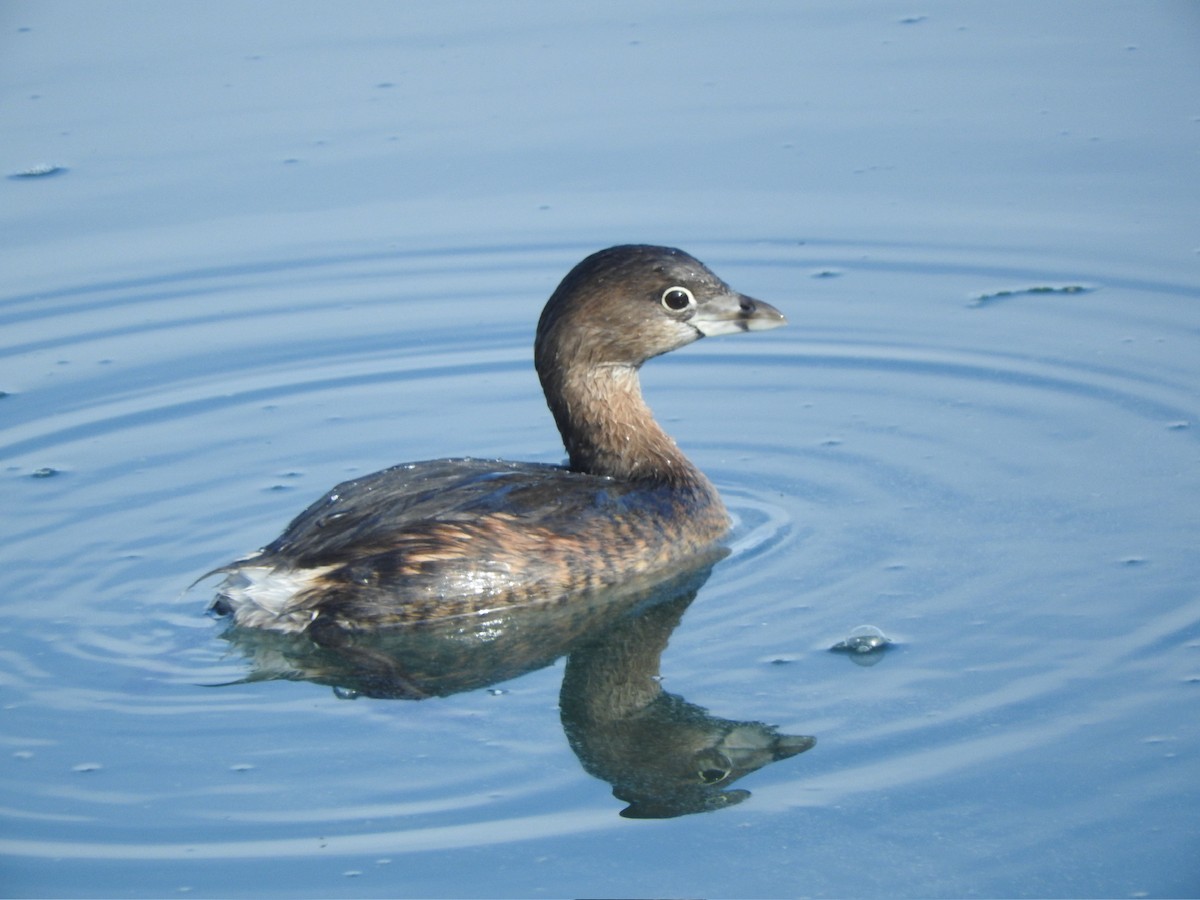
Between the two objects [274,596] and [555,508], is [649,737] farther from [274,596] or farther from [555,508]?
[274,596]

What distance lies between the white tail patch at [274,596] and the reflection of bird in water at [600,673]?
5 centimetres

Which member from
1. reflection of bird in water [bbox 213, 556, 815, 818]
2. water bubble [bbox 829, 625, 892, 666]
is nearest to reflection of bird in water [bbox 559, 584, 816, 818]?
reflection of bird in water [bbox 213, 556, 815, 818]

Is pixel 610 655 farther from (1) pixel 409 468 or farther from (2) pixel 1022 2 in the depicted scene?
(2) pixel 1022 2

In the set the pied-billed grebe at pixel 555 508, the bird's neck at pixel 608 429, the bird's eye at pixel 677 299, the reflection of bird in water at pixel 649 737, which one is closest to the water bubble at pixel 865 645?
the reflection of bird in water at pixel 649 737

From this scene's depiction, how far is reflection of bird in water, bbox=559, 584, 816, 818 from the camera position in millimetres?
6285

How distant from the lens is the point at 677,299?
8430 mm

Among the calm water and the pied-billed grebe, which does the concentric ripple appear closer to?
the calm water

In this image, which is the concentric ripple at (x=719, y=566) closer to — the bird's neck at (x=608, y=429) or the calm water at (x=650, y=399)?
the calm water at (x=650, y=399)

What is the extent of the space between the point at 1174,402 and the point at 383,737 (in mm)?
4311

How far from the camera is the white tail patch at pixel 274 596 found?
7422mm

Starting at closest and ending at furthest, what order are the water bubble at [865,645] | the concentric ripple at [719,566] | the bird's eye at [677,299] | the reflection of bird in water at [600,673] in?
the concentric ripple at [719,566] → the reflection of bird in water at [600,673] → the water bubble at [865,645] → the bird's eye at [677,299]

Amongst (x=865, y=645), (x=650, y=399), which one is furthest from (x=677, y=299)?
(x=865, y=645)

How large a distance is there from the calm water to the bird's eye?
922mm

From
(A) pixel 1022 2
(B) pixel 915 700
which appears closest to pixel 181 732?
(B) pixel 915 700
